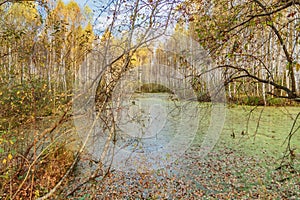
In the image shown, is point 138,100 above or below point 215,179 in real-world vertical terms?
above

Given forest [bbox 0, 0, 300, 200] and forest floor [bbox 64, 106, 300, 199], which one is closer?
forest [bbox 0, 0, 300, 200]

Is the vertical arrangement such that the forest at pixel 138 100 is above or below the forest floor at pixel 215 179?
above

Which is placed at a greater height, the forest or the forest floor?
the forest

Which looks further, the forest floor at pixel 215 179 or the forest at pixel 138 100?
the forest floor at pixel 215 179

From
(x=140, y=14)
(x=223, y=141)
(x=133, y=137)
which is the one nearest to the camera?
(x=140, y=14)

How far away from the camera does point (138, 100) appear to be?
2.90 m

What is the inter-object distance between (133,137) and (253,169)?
1.84 meters

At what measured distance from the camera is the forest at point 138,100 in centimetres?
181

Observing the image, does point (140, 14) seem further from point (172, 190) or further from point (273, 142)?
point (273, 142)

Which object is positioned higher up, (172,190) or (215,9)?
(215,9)

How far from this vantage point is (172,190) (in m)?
2.45

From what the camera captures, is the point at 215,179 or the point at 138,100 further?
the point at 138,100

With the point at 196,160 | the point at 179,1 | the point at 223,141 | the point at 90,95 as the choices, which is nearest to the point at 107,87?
the point at 90,95

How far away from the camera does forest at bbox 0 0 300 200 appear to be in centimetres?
181
